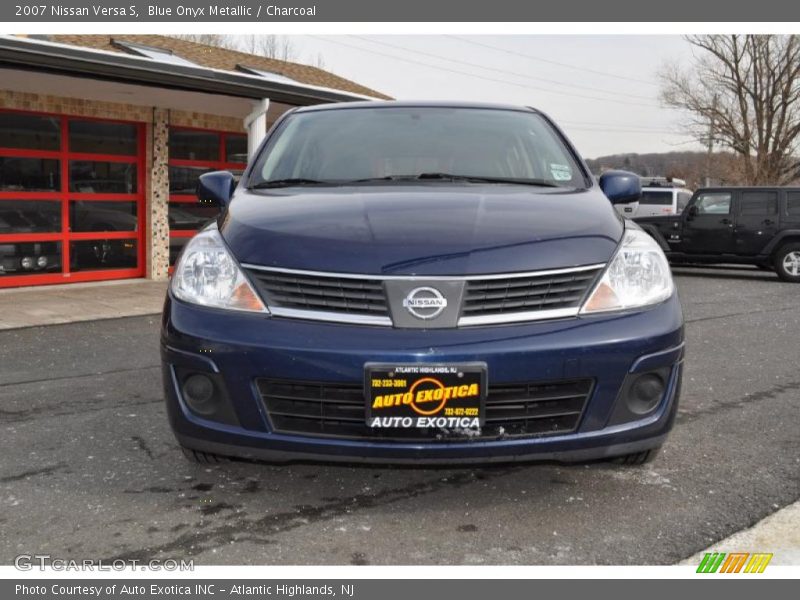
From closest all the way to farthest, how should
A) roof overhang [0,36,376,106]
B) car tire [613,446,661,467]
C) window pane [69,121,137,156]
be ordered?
car tire [613,446,661,467], roof overhang [0,36,376,106], window pane [69,121,137,156]

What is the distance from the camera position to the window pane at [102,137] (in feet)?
37.2

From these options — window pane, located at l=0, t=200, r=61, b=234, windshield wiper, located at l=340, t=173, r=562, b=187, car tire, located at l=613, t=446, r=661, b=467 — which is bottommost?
window pane, located at l=0, t=200, r=61, b=234

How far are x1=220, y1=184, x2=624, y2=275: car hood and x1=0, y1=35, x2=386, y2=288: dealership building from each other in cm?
687

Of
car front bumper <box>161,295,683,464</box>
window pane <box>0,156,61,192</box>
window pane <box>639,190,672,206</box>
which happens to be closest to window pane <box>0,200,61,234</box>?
window pane <box>0,156,61,192</box>

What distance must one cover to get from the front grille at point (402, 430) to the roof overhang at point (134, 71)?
23.2ft

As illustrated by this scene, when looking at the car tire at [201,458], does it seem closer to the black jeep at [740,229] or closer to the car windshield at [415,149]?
the car windshield at [415,149]

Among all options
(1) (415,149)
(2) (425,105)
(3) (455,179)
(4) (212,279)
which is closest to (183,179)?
(2) (425,105)

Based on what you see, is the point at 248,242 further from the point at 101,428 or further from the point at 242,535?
the point at 101,428

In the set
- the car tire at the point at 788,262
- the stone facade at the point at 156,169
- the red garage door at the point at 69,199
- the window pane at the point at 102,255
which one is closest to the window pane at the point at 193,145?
the stone facade at the point at 156,169

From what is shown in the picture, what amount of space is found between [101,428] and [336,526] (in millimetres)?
1792

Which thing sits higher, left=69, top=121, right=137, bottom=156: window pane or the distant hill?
left=69, top=121, right=137, bottom=156: window pane

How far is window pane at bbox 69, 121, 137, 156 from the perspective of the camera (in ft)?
37.2

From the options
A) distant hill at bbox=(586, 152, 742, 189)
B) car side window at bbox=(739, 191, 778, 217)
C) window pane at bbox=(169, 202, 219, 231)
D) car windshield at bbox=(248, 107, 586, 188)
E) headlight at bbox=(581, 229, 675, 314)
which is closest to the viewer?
headlight at bbox=(581, 229, 675, 314)

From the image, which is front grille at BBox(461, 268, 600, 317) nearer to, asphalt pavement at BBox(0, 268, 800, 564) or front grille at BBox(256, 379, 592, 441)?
front grille at BBox(256, 379, 592, 441)
